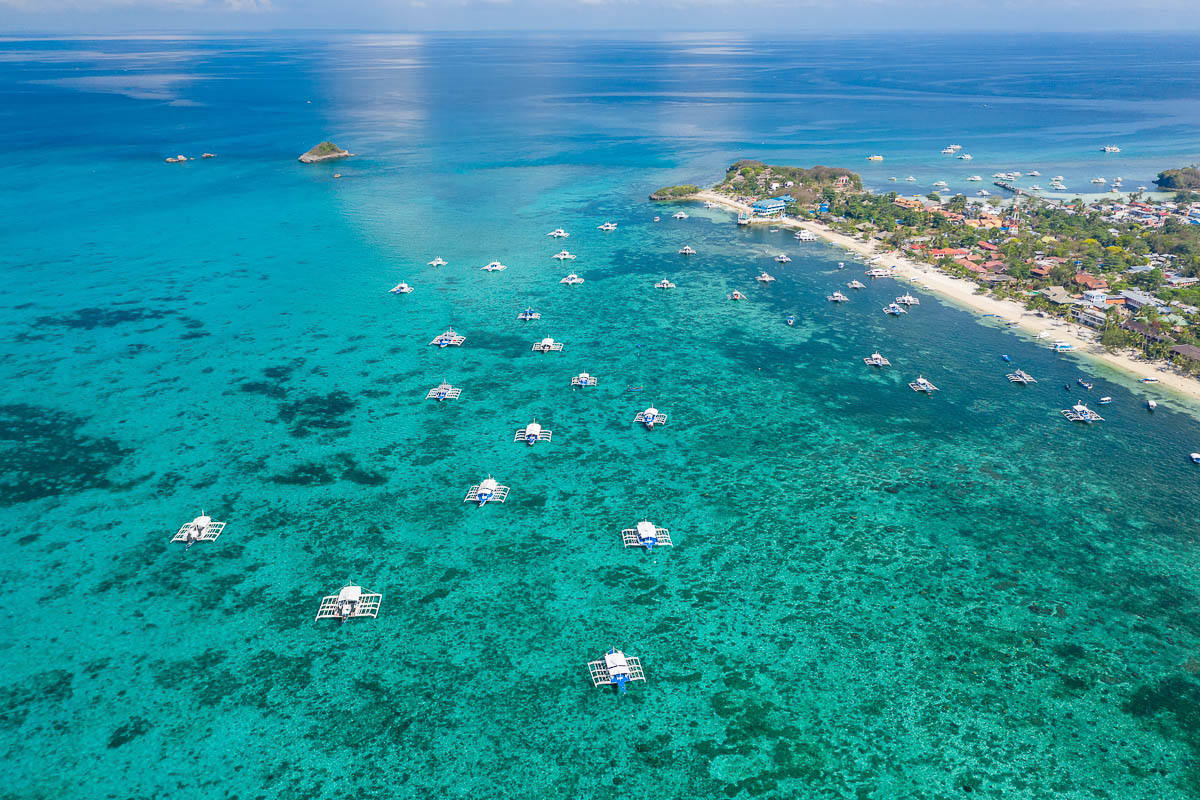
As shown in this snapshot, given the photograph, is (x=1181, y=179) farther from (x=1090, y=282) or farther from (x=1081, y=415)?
(x=1081, y=415)

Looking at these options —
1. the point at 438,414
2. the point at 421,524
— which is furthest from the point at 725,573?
the point at 438,414

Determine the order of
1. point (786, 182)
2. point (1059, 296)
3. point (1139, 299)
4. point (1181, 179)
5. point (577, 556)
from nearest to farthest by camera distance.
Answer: point (577, 556) → point (1139, 299) → point (1059, 296) → point (786, 182) → point (1181, 179)

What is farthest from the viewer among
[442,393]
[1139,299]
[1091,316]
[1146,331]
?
[1139,299]

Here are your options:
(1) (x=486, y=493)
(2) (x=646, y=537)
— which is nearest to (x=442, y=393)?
(1) (x=486, y=493)

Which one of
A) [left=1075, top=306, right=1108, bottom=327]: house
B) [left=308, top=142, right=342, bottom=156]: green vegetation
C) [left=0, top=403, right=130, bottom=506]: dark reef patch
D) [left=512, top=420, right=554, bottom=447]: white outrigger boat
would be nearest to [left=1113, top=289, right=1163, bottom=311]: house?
[left=1075, top=306, right=1108, bottom=327]: house

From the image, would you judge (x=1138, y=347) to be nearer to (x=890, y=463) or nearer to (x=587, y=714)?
(x=890, y=463)

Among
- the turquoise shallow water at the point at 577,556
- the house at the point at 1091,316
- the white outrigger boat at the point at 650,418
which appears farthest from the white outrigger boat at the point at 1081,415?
the white outrigger boat at the point at 650,418

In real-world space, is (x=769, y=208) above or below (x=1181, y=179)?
below
